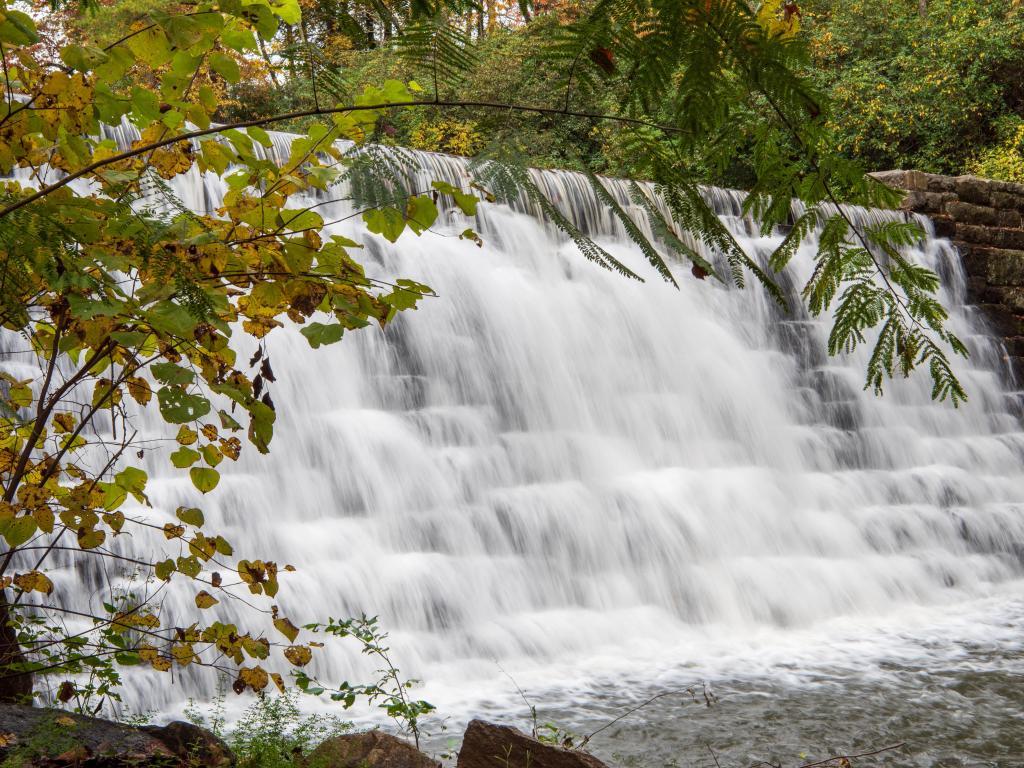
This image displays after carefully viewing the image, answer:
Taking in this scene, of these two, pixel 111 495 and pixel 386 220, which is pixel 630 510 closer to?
pixel 111 495

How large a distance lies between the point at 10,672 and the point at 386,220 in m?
2.12

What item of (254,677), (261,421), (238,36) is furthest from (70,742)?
(238,36)

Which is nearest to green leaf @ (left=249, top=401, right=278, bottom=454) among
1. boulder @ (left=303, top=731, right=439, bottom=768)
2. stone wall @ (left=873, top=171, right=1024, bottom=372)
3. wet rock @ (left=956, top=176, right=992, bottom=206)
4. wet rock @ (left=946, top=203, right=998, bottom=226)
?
boulder @ (left=303, top=731, right=439, bottom=768)

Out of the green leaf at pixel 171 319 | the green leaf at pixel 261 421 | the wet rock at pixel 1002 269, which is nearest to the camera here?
the green leaf at pixel 171 319

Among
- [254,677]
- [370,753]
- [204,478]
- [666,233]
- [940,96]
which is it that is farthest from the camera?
[940,96]

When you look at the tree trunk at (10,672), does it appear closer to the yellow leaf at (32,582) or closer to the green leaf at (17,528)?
the yellow leaf at (32,582)

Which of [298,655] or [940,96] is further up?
[940,96]

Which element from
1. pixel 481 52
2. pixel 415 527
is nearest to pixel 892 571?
pixel 415 527

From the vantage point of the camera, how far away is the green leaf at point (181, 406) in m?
1.87

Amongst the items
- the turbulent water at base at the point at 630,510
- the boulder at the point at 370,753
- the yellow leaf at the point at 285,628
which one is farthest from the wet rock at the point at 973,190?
the yellow leaf at the point at 285,628

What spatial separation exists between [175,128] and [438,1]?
0.84 m

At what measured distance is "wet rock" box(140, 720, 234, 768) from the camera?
2.94m

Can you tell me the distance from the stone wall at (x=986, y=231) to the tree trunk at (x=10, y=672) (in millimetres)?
11266

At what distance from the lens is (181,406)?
1889 mm
